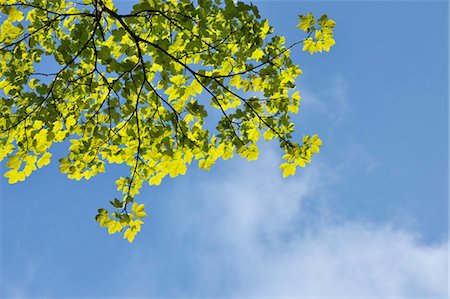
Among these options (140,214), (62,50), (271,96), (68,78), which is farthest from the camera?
(271,96)

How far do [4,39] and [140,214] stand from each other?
2451 millimetres

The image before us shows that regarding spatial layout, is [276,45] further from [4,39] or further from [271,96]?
[4,39]

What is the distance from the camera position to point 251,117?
4254 mm

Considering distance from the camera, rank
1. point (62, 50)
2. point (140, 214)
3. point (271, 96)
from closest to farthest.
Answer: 1. point (62, 50)
2. point (140, 214)
3. point (271, 96)

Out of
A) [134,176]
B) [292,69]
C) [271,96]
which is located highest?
[292,69]

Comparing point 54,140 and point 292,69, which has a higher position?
point 292,69

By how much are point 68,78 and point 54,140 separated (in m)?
0.69

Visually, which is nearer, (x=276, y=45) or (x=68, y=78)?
(x=68, y=78)

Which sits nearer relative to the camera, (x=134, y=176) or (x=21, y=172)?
(x=21, y=172)

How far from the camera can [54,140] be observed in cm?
418

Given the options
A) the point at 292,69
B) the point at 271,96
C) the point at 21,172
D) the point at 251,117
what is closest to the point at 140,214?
the point at 21,172

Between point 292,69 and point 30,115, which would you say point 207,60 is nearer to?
point 292,69

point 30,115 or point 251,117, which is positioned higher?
point 251,117

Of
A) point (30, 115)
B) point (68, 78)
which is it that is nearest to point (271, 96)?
point (68, 78)
